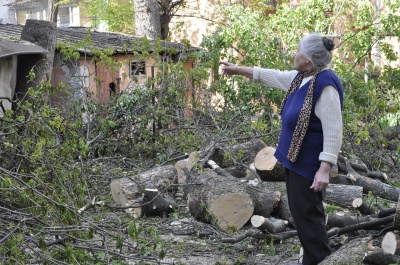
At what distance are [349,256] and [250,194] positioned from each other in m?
2.26

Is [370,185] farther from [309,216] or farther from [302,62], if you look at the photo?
[302,62]

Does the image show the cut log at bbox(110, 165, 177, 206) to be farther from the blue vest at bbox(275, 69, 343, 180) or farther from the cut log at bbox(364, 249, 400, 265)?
the cut log at bbox(364, 249, 400, 265)

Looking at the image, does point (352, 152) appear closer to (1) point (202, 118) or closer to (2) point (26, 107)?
(1) point (202, 118)

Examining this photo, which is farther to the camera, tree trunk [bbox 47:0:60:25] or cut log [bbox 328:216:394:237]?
tree trunk [bbox 47:0:60:25]

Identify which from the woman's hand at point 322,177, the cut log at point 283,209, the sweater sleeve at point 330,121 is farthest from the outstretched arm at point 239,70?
the cut log at point 283,209

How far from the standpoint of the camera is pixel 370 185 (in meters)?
8.08

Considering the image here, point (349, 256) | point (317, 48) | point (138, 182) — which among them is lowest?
point (138, 182)

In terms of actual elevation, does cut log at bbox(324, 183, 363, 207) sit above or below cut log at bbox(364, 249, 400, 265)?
below

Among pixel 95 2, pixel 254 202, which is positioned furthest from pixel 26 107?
pixel 95 2

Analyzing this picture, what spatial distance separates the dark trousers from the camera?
5.09m

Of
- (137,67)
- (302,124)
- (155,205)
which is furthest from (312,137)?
(137,67)

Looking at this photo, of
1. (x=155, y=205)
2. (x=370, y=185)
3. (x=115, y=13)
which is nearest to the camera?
(x=155, y=205)

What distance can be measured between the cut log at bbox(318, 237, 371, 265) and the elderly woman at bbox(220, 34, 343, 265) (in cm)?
11

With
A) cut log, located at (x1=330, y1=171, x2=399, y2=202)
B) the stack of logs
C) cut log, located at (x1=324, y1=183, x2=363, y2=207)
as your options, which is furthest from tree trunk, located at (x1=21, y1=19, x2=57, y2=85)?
cut log, located at (x1=324, y1=183, x2=363, y2=207)
